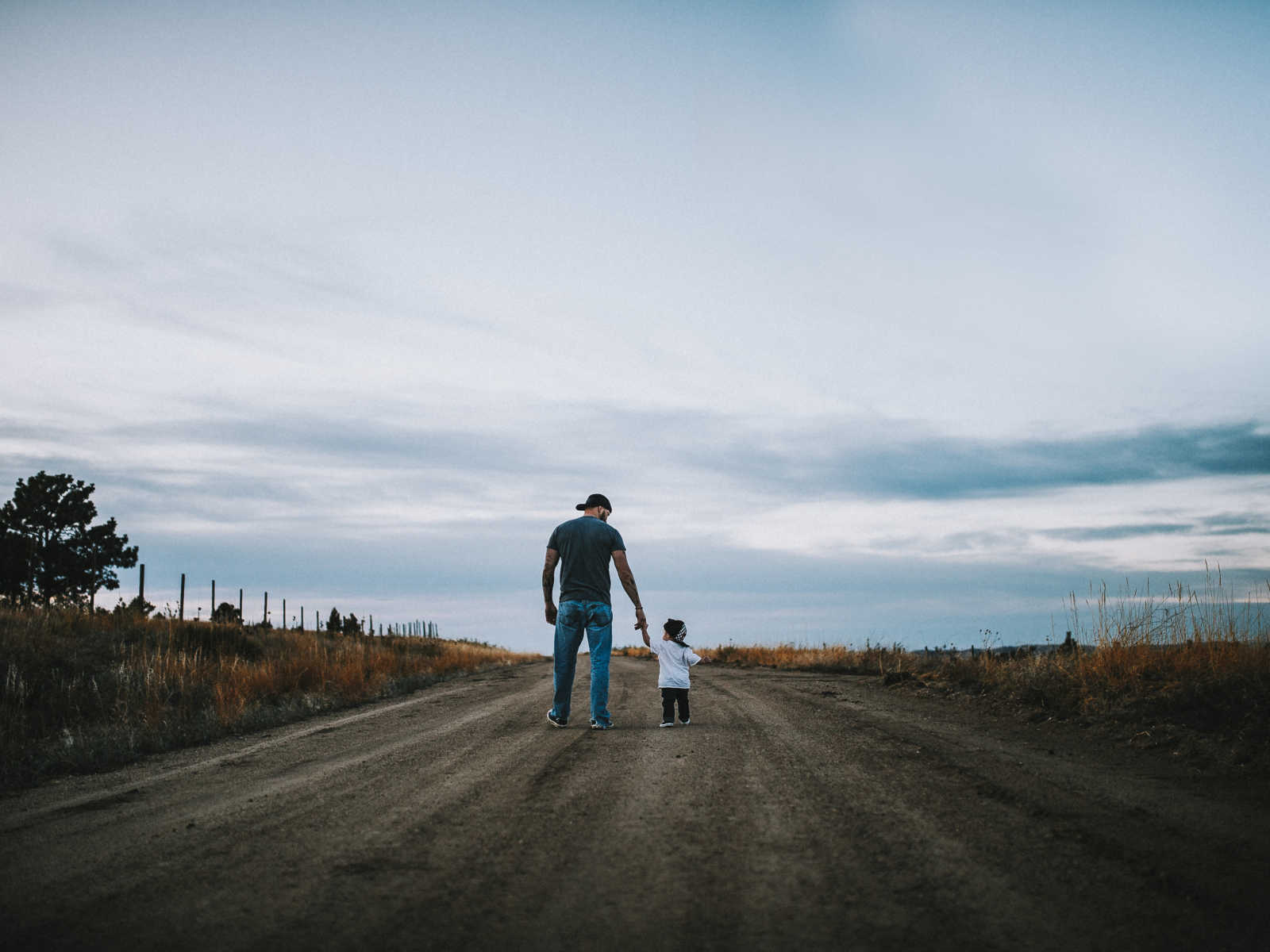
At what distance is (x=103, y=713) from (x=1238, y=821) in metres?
13.0

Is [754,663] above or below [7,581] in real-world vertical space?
below

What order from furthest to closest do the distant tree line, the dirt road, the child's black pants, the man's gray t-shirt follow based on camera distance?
the distant tree line < the man's gray t-shirt < the child's black pants < the dirt road

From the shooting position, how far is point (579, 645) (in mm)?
8945

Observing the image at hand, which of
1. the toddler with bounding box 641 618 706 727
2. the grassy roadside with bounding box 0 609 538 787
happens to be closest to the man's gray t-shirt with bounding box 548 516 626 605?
the toddler with bounding box 641 618 706 727

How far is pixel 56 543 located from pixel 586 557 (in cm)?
4501

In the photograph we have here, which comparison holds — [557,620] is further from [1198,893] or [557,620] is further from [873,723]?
[1198,893]

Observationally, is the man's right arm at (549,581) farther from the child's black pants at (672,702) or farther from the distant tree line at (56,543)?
the distant tree line at (56,543)

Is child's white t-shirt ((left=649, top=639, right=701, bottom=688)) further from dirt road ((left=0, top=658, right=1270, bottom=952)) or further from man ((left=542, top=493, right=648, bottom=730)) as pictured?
dirt road ((left=0, top=658, right=1270, bottom=952))

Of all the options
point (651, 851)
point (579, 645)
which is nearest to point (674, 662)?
point (579, 645)

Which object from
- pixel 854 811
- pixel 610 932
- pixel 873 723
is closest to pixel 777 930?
pixel 610 932

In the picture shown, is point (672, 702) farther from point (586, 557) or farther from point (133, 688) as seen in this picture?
point (133, 688)

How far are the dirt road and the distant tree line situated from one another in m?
42.7

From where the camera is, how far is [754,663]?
27672mm

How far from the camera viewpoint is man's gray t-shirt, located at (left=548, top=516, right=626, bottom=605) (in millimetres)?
9430
